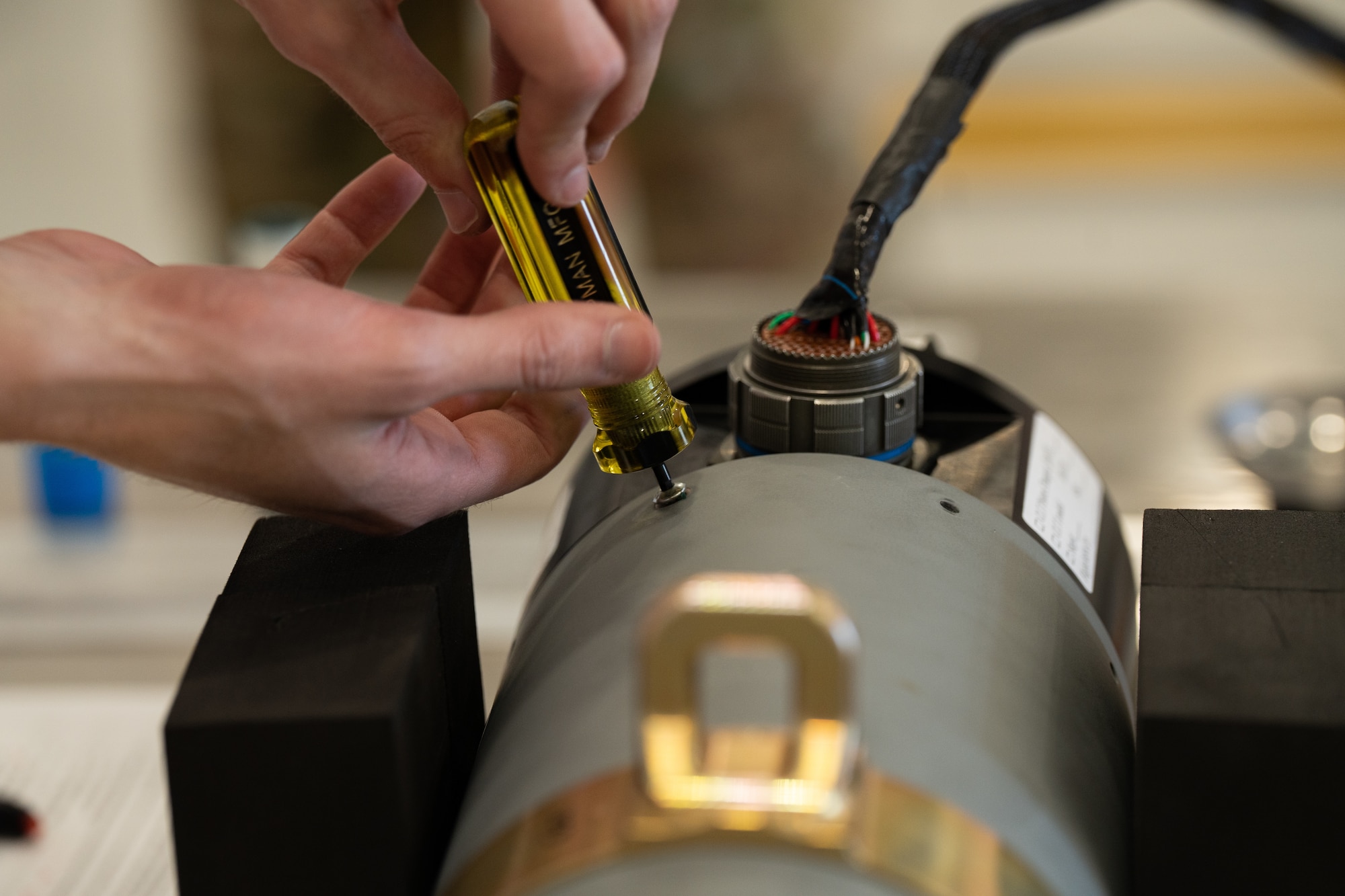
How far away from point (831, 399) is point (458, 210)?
0.57 feet

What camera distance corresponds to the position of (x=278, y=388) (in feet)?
1.20

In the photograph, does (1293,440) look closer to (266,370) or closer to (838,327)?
(838,327)

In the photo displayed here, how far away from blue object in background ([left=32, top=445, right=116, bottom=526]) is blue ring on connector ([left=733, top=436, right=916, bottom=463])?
86 centimetres

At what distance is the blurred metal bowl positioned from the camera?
3.02ft

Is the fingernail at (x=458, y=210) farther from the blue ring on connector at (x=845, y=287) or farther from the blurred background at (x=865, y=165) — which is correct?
the blurred background at (x=865, y=165)

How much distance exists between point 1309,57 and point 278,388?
0.67 meters

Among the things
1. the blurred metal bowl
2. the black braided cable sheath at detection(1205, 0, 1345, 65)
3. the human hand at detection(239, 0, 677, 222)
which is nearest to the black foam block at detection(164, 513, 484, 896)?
the human hand at detection(239, 0, 677, 222)

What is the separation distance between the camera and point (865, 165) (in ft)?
5.23

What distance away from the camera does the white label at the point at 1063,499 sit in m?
0.45

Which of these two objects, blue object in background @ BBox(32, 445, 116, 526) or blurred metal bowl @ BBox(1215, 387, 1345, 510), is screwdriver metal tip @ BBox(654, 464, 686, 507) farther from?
blue object in background @ BBox(32, 445, 116, 526)

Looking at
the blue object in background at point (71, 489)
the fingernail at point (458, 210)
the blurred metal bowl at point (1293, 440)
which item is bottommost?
the blue object in background at point (71, 489)

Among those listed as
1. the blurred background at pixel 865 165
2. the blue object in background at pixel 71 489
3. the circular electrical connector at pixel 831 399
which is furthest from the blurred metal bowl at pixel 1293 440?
Answer: the blue object in background at pixel 71 489

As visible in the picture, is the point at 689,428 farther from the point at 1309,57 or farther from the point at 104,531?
the point at 104,531

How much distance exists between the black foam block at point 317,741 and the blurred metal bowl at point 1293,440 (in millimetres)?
731
